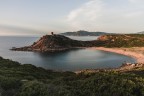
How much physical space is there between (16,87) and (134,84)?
8.50m

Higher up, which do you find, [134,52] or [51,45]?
[51,45]

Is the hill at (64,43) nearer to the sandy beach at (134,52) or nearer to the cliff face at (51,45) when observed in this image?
the cliff face at (51,45)

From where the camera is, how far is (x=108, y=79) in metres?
17.6

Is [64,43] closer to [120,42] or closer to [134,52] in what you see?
[120,42]

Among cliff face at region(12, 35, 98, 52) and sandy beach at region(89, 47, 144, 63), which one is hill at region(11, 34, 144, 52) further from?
sandy beach at region(89, 47, 144, 63)

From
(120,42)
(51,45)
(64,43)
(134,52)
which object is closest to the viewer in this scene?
(134,52)

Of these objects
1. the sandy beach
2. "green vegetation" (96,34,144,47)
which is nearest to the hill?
"green vegetation" (96,34,144,47)

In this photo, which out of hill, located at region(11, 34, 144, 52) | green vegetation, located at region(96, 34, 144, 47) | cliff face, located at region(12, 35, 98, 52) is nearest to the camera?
cliff face, located at region(12, 35, 98, 52)

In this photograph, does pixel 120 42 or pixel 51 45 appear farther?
pixel 120 42

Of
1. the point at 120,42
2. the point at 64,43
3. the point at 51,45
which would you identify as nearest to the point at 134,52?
the point at 120,42

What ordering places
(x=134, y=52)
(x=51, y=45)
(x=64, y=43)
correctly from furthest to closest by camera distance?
1. (x=64, y=43)
2. (x=51, y=45)
3. (x=134, y=52)

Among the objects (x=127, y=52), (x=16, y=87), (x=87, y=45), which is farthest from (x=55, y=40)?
(x=16, y=87)

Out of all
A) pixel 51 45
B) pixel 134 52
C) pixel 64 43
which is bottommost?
pixel 134 52

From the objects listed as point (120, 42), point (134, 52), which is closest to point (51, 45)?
point (120, 42)
